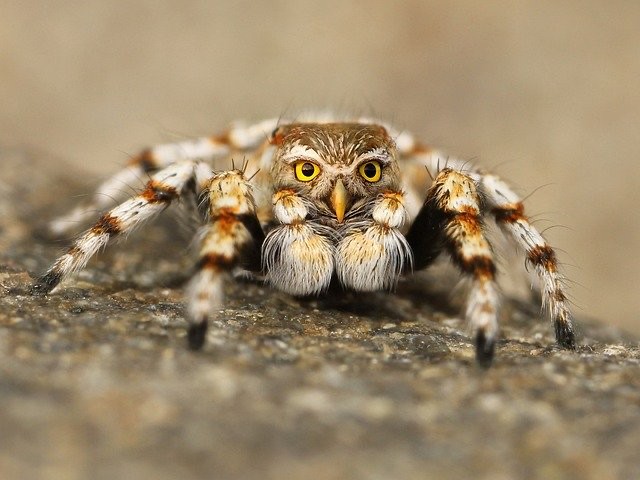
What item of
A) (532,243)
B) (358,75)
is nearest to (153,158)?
(532,243)

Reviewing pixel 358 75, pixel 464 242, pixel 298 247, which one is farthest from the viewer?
pixel 358 75

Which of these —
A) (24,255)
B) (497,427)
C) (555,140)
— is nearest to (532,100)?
(555,140)

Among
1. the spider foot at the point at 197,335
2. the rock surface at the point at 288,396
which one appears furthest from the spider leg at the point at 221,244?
the rock surface at the point at 288,396

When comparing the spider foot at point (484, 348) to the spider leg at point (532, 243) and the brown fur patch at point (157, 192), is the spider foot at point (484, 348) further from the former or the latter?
the brown fur patch at point (157, 192)

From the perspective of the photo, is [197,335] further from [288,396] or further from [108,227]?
[108,227]

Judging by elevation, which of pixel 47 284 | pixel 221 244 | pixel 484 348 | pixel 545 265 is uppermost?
pixel 545 265
